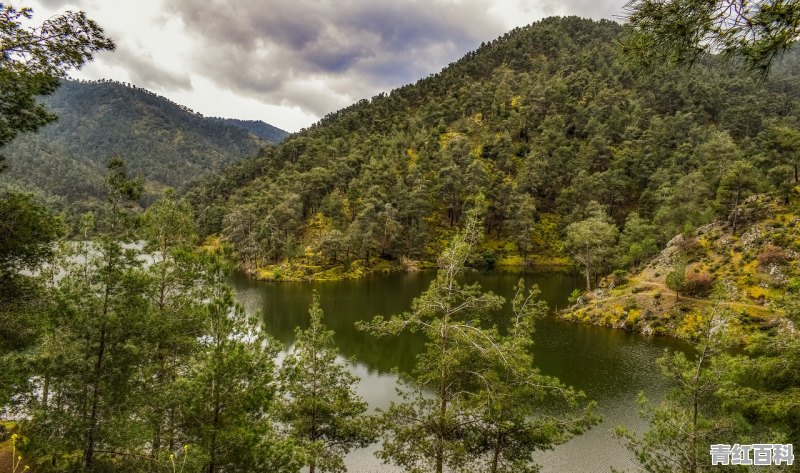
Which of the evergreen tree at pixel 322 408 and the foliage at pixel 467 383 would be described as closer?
the foliage at pixel 467 383

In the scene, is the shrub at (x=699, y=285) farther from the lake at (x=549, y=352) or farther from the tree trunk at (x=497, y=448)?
the tree trunk at (x=497, y=448)

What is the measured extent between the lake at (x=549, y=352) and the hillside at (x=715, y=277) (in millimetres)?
2853

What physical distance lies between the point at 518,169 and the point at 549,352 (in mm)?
70976

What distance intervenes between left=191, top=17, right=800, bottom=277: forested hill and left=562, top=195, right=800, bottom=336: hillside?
13.1 ft

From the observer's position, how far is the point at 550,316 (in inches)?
1850

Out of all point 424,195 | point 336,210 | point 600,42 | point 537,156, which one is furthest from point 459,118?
point 600,42

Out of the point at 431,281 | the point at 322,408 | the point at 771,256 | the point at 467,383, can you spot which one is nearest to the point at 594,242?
the point at 771,256

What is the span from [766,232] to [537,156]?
186 feet

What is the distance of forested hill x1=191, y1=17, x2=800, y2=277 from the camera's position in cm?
7425

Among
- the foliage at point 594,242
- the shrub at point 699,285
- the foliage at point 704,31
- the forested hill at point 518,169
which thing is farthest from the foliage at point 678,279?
the foliage at point 704,31

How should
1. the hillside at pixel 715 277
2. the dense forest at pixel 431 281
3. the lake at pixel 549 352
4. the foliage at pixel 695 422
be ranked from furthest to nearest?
1. the hillside at pixel 715 277
2. the lake at pixel 549 352
3. the foliage at pixel 695 422
4. the dense forest at pixel 431 281

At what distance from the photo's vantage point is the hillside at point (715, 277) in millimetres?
39125

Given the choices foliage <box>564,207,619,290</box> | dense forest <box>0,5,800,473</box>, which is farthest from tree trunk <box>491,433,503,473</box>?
foliage <box>564,207,619,290</box>

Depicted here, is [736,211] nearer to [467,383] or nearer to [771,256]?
[771,256]
